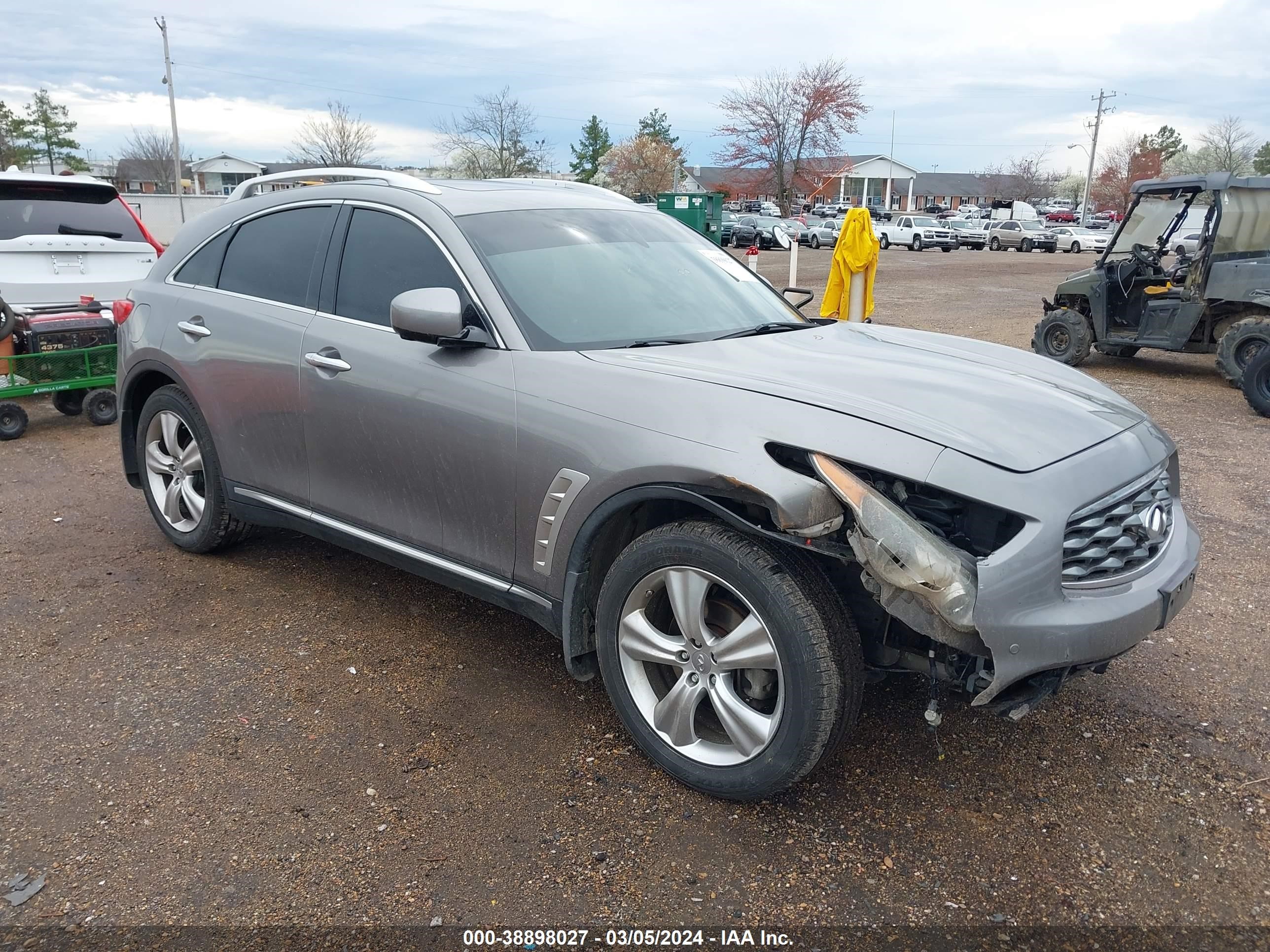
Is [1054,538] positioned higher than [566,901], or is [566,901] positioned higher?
[1054,538]

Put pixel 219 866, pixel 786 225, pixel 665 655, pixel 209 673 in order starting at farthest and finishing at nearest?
pixel 786 225 < pixel 209 673 < pixel 665 655 < pixel 219 866

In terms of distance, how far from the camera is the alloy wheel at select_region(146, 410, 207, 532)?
15.0 ft

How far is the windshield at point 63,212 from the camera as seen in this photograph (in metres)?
7.84

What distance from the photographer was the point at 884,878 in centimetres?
257

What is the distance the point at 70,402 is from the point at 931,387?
24.8 ft

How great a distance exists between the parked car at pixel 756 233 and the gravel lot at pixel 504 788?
113ft

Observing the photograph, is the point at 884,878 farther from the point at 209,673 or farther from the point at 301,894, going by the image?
the point at 209,673

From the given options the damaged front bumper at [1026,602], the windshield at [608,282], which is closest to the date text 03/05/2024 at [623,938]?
the damaged front bumper at [1026,602]

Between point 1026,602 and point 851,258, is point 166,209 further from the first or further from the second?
point 1026,602

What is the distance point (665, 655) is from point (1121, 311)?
1020 centimetres

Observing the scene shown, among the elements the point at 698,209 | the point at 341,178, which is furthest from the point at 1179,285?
the point at 698,209

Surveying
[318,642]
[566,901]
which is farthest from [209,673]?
[566,901]

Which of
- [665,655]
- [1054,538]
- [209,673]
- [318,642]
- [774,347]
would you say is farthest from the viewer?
[318,642]

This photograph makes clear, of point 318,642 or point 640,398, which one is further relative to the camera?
point 318,642
